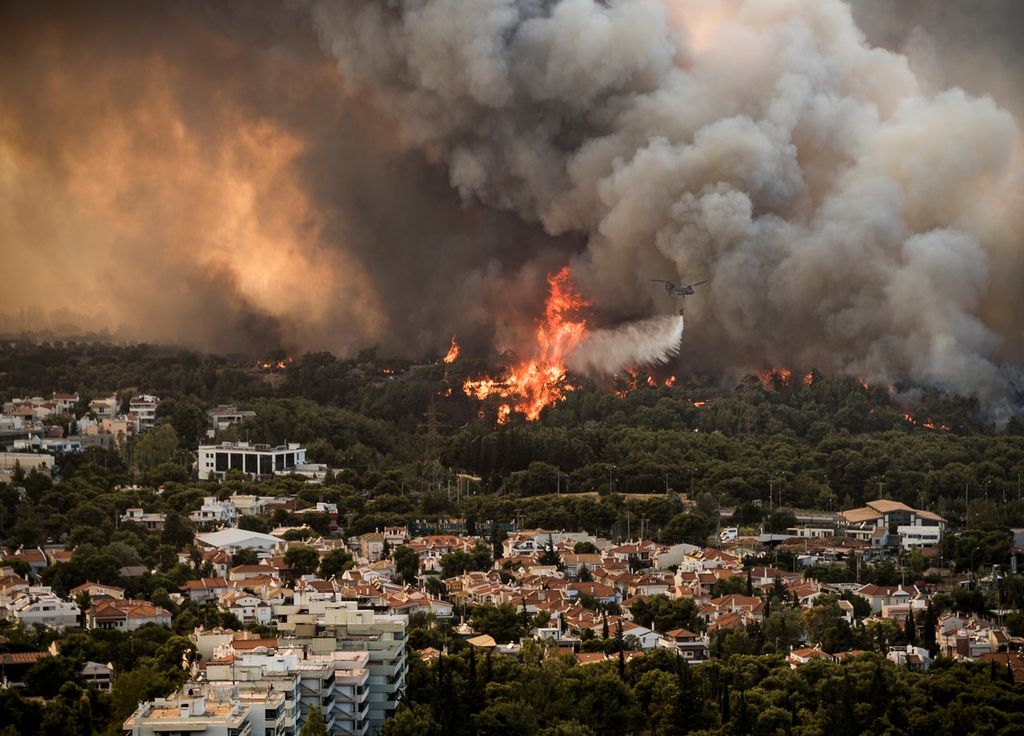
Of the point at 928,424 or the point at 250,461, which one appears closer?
the point at 250,461

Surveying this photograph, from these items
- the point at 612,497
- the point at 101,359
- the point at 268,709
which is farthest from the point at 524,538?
the point at 101,359

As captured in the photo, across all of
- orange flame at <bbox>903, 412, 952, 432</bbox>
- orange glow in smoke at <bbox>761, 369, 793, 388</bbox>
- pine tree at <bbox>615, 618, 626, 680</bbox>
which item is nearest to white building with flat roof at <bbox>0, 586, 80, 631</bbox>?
pine tree at <bbox>615, 618, 626, 680</bbox>

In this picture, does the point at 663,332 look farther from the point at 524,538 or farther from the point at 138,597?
the point at 138,597

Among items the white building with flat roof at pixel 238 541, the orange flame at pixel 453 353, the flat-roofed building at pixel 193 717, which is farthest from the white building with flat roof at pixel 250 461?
the flat-roofed building at pixel 193 717

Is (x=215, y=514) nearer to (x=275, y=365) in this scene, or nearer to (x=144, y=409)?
(x=144, y=409)

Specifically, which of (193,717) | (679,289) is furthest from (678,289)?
(193,717)

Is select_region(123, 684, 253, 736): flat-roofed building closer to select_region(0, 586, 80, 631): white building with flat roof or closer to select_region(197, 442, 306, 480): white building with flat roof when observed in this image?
select_region(0, 586, 80, 631): white building with flat roof
